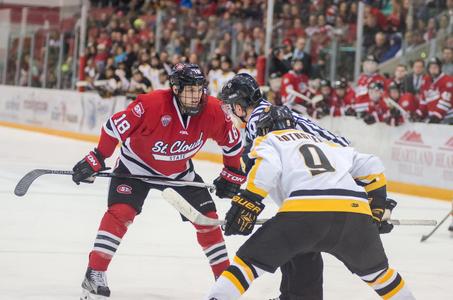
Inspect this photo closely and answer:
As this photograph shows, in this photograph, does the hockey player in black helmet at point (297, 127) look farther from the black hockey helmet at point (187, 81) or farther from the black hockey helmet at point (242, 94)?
the black hockey helmet at point (187, 81)

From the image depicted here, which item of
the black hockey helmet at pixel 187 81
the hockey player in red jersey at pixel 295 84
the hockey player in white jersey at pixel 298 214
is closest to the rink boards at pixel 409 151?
the hockey player in red jersey at pixel 295 84

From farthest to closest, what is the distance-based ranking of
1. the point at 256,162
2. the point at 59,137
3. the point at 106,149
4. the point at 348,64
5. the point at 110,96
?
the point at 59,137 < the point at 110,96 < the point at 348,64 < the point at 106,149 < the point at 256,162

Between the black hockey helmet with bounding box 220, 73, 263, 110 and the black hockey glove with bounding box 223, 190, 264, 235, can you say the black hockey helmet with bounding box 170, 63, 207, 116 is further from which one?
the black hockey glove with bounding box 223, 190, 264, 235

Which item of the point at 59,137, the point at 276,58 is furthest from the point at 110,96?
the point at 276,58

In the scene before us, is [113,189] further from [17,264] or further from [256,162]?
[256,162]

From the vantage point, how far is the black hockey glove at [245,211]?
3.40 meters

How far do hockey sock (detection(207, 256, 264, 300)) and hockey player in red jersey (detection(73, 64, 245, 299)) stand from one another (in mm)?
1183

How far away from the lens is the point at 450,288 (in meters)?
5.25

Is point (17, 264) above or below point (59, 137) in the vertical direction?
above

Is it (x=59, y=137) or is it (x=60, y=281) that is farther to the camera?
(x=59, y=137)

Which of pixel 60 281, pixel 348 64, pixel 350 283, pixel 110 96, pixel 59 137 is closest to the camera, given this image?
pixel 60 281

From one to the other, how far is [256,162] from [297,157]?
15cm

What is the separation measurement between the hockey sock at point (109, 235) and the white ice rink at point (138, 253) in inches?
8.2

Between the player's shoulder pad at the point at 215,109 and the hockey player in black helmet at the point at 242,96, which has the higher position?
the hockey player in black helmet at the point at 242,96
